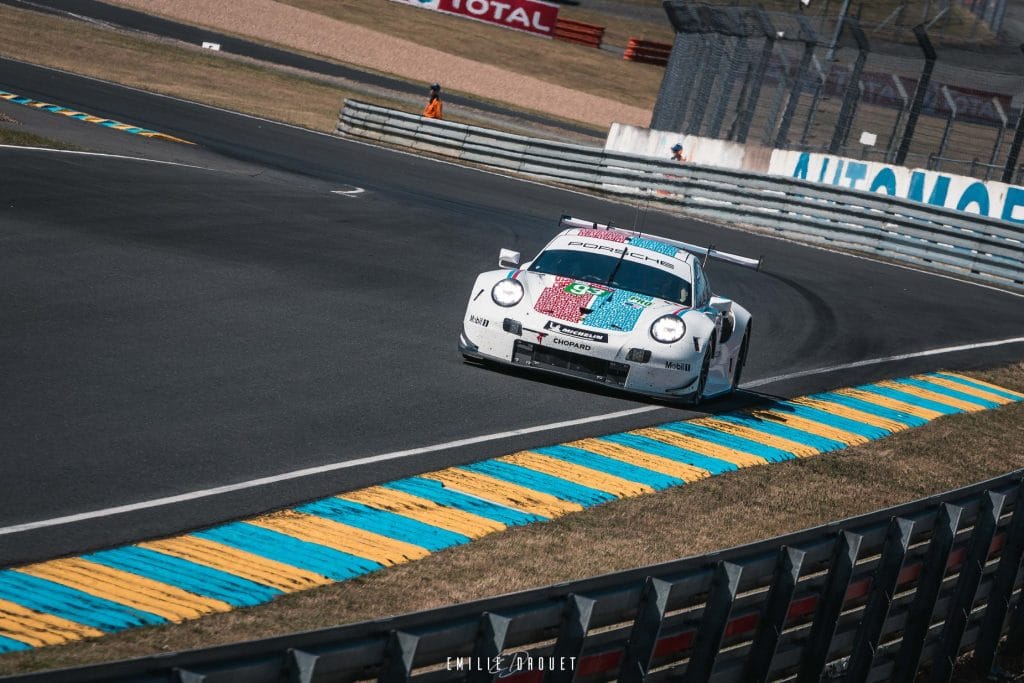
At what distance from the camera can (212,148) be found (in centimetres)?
2472

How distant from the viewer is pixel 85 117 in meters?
25.9

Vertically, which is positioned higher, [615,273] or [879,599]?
[615,273]

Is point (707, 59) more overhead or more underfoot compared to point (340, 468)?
more overhead

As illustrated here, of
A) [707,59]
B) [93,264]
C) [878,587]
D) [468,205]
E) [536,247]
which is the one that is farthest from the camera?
[707,59]

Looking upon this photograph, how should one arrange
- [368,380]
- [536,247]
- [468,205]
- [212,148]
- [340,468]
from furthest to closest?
[212,148], [468,205], [536,247], [368,380], [340,468]

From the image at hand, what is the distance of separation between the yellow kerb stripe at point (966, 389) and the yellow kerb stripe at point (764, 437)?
14.3 ft

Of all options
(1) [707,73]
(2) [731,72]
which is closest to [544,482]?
(2) [731,72]

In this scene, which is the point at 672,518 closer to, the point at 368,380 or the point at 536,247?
the point at 368,380

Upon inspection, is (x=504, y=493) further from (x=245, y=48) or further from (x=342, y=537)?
(x=245, y=48)

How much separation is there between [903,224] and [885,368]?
463 inches

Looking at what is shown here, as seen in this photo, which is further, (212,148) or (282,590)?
(212,148)

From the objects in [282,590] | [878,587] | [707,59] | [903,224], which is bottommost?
[282,590]

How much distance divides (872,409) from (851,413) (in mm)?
436

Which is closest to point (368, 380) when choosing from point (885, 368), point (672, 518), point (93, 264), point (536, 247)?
point (672, 518)
